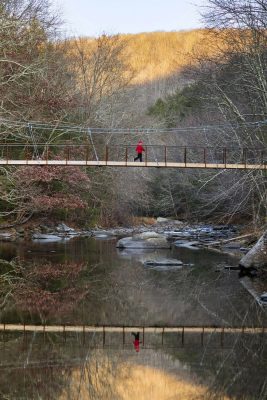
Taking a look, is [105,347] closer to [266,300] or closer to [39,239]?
[266,300]

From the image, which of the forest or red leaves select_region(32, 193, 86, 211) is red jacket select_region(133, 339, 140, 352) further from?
red leaves select_region(32, 193, 86, 211)

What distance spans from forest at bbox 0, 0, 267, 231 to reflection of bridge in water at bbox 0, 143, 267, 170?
33 cm

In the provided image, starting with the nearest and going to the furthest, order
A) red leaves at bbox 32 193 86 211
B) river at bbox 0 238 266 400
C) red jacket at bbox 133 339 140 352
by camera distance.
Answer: river at bbox 0 238 266 400, red jacket at bbox 133 339 140 352, red leaves at bbox 32 193 86 211

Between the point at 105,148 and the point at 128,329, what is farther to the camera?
the point at 105,148

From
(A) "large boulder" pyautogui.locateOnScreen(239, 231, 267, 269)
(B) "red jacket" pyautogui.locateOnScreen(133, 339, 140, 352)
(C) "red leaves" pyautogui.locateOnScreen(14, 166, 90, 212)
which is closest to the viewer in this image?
(B) "red jacket" pyautogui.locateOnScreen(133, 339, 140, 352)

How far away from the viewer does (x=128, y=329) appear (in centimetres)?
933

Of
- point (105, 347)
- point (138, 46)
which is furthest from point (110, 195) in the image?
point (138, 46)

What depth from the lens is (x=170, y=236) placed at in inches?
951

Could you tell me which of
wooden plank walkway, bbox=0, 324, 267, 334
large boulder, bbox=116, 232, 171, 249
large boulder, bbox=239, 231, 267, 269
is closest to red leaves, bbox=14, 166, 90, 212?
large boulder, bbox=116, 232, 171, 249

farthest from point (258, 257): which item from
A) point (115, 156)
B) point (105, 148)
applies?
point (115, 156)

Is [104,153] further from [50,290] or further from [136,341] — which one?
[136,341]

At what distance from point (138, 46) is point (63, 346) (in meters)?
75.6

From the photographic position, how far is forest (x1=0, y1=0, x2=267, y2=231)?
18.2 meters

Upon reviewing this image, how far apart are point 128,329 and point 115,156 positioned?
57.5 feet
